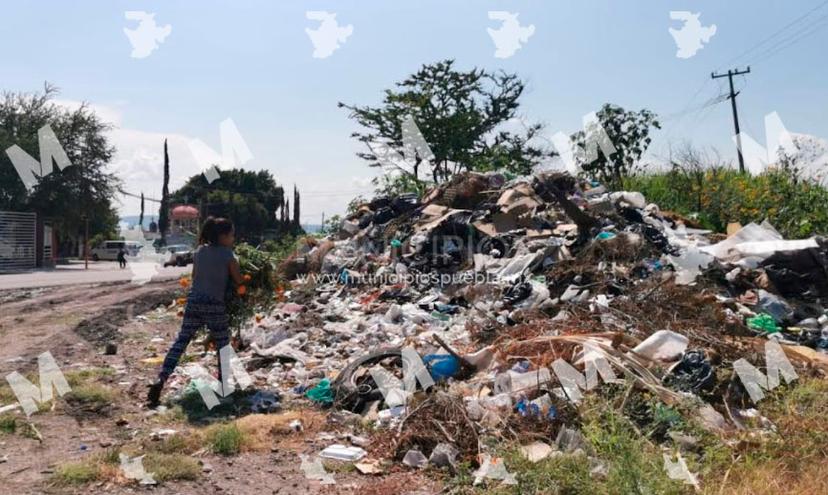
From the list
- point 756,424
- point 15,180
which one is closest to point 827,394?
point 756,424

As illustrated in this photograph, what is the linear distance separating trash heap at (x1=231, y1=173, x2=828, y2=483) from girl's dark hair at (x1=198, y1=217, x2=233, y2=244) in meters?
1.30

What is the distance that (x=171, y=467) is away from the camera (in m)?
3.21

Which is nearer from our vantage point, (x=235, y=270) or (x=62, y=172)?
(x=235, y=270)

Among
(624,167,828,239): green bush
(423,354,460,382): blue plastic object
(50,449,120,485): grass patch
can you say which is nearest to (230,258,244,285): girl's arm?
(423,354,460,382): blue plastic object

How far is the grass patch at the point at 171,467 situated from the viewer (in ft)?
10.3

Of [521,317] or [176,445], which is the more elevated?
[521,317]

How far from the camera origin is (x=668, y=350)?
4.20 meters

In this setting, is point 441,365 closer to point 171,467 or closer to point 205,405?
point 205,405

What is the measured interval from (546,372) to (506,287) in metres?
2.88

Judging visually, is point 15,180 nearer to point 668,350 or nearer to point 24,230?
point 24,230

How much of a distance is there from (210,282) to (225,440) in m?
1.41

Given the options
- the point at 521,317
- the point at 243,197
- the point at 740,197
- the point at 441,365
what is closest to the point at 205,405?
the point at 441,365

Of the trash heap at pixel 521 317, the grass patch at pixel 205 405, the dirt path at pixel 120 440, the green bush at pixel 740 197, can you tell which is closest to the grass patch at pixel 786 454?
the trash heap at pixel 521 317

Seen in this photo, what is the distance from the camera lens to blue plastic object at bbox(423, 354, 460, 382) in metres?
4.51
